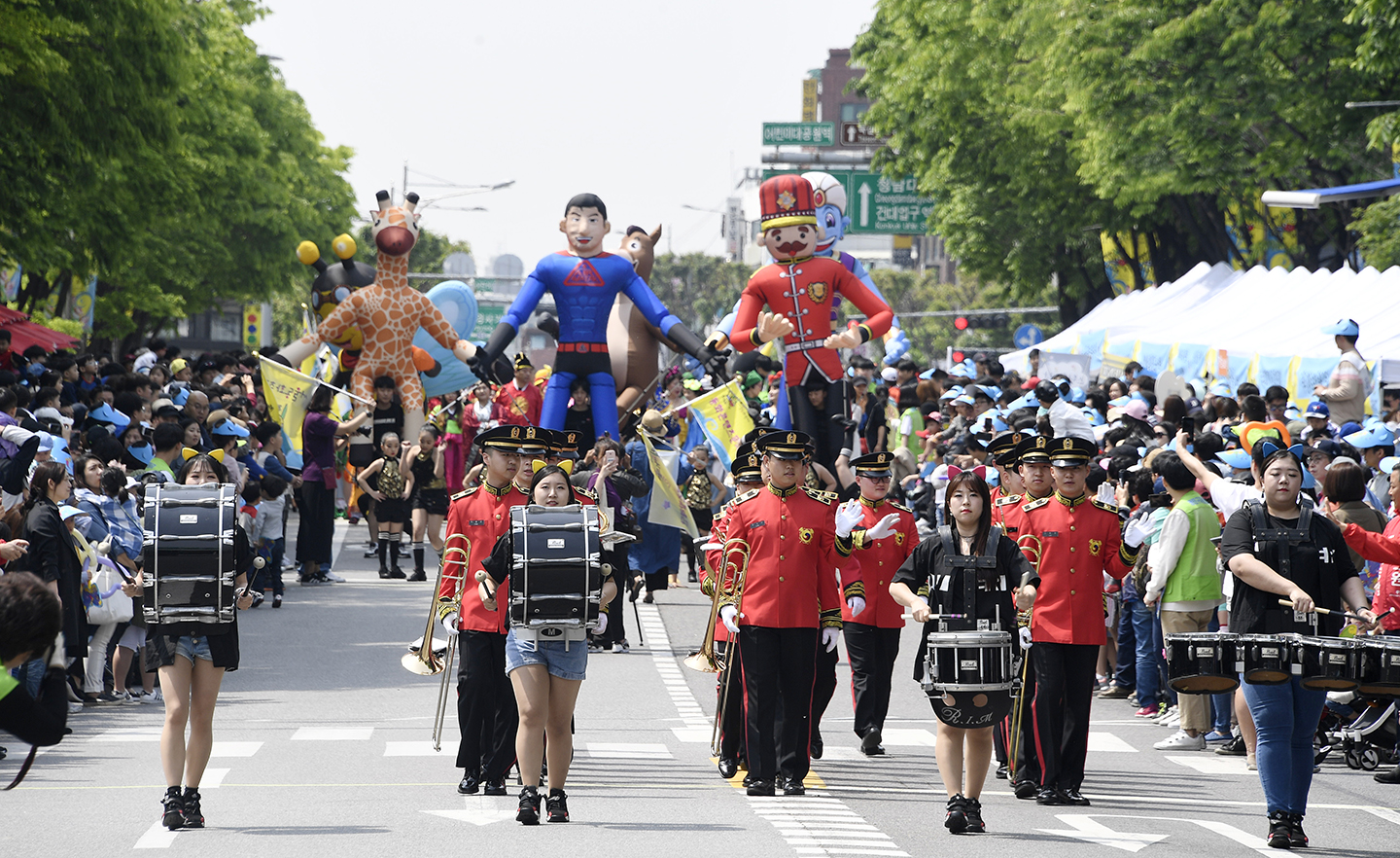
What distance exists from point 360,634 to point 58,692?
10.8 m

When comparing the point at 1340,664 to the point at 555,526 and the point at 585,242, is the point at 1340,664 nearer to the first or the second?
the point at 555,526

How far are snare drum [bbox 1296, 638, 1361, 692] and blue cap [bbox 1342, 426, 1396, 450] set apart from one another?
4699mm

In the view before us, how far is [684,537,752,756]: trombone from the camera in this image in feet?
31.1

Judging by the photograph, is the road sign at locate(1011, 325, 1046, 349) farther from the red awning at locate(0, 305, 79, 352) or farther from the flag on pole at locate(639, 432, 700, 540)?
the flag on pole at locate(639, 432, 700, 540)

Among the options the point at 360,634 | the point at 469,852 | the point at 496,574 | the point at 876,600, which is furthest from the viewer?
the point at 360,634

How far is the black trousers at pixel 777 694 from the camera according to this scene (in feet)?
30.8

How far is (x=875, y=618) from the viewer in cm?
1093

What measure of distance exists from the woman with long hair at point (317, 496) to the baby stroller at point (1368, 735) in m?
11.2

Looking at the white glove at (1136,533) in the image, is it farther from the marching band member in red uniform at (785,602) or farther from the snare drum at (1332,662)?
the snare drum at (1332,662)

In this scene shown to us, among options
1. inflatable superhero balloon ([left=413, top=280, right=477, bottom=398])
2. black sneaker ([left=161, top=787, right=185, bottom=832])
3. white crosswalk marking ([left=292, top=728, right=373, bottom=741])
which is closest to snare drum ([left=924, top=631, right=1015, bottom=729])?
black sneaker ([left=161, top=787, right=185, bottom=832])

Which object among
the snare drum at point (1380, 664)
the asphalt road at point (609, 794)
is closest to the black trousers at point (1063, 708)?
the asphalt road at point (609, 794)

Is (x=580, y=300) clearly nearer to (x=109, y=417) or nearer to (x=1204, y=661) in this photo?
(x=109, y=417)

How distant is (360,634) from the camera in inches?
622

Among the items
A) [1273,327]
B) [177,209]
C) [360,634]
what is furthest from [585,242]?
[177,209]
